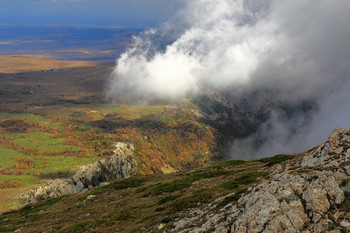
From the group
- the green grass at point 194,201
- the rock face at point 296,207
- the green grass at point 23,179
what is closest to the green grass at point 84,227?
the green grass at point 194,201

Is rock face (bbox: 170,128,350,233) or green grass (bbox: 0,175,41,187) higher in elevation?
rock face (bbox: 170,128,350,233)

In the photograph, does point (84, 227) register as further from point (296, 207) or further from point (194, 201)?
point (296, 207)

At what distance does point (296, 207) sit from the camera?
14867 mm

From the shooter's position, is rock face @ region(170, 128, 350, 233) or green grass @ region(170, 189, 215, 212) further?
green grass @ region(170, 189, 215, 212)

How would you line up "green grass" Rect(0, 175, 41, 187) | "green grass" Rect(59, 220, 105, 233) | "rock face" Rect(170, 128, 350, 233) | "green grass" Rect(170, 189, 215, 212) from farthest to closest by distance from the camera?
"green grass" Rect(0, 175, 41, 187)
"green grass" Rect(59, 220, 105, 233)
"green grass" Rect(170, 189, 215, 212)
"rock face" Rect(170, 128, 350, 233)

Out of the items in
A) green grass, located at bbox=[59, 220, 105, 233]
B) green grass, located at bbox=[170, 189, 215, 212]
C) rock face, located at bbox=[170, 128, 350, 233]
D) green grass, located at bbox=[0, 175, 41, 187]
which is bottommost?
green grass, located at bbox=[0, 175, 41, 187]

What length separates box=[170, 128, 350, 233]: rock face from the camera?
13578mm

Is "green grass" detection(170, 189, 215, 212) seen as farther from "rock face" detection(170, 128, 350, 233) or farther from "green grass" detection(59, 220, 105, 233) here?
"green grass" detection(59, 220, 105, 233)

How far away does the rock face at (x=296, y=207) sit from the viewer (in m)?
13.6

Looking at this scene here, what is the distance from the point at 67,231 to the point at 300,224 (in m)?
31.1

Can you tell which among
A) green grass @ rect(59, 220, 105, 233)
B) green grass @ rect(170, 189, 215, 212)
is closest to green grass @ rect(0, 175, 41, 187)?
green grass @ rect(59, 220, 105, 233)

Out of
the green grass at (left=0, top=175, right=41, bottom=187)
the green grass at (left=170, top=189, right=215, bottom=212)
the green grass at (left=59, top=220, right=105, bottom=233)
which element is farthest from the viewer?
the green grass at (left=0, top=175, right=41, bottom=187)

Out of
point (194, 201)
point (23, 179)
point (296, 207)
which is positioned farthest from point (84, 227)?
point (23, 179)

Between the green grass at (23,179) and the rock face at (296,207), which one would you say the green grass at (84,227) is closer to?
the rock face at (296,207)
